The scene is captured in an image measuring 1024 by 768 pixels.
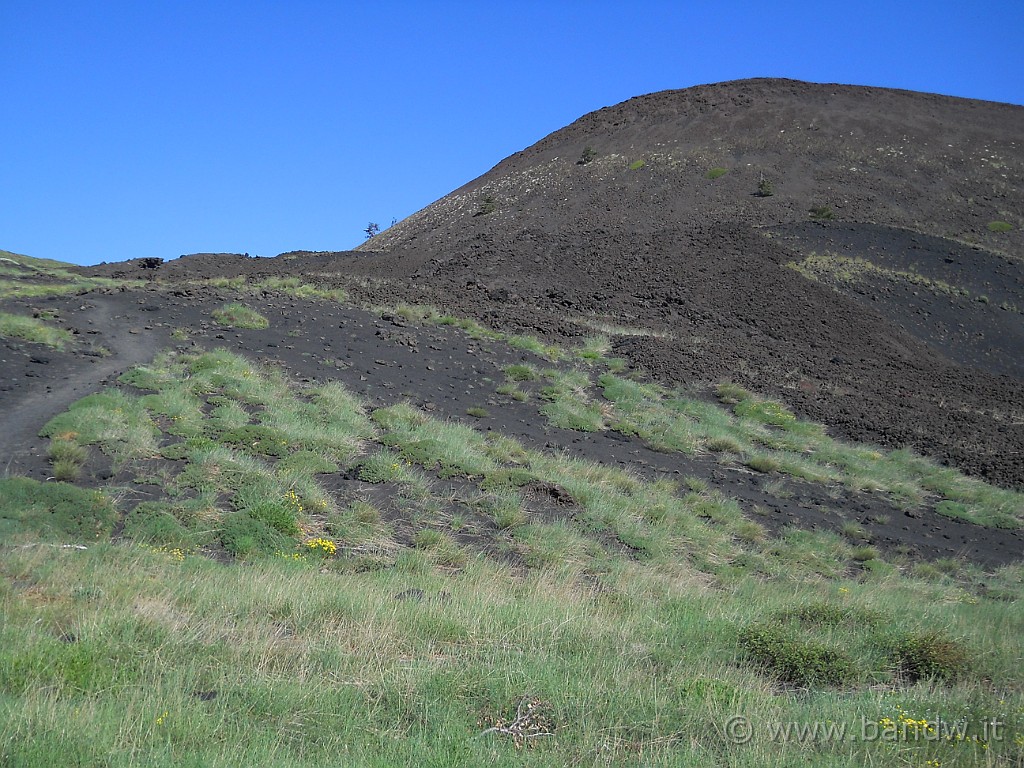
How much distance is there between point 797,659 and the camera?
5965 millimetres

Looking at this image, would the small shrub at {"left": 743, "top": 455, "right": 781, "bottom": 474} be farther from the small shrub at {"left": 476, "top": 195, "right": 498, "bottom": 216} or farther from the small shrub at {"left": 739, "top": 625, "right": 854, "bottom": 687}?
the small shrub at {"left": 476, "top": 195, "right": 498, "bottom": 216}

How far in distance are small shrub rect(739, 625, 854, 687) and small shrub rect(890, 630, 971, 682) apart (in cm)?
50

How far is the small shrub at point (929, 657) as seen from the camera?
605 cm

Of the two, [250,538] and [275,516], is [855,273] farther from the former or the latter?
[250,538]

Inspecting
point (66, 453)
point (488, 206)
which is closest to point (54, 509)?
point (66, 453)

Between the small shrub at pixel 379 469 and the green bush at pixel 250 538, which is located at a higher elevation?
the small shrub at pixel 379 469

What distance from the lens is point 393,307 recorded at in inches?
983

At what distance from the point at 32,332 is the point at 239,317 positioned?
4.99 meters

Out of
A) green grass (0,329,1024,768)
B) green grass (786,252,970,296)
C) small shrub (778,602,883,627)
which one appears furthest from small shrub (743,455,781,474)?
green grass (786,252,970,296)

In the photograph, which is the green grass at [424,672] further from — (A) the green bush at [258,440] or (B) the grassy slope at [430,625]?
(A) the green bush at [258,440]

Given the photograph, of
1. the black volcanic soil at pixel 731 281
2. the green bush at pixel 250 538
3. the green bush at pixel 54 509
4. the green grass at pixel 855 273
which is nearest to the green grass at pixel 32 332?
the black volcanic soil at pixel 731 281

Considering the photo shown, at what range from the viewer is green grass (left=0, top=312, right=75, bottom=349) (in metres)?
15.7

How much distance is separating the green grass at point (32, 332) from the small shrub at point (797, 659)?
1479cm

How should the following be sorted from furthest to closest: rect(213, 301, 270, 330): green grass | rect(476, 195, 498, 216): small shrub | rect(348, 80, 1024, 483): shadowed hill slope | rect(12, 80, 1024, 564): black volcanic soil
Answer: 1. rect(476, 195, 498, 216): small shrub
2. rect(348, 80, 1024, 483): shadowed hill slope
3. rect(213, 301, 270, 330): green grass
4. rect(12, 80, 1024, 564): black volcanic soil
